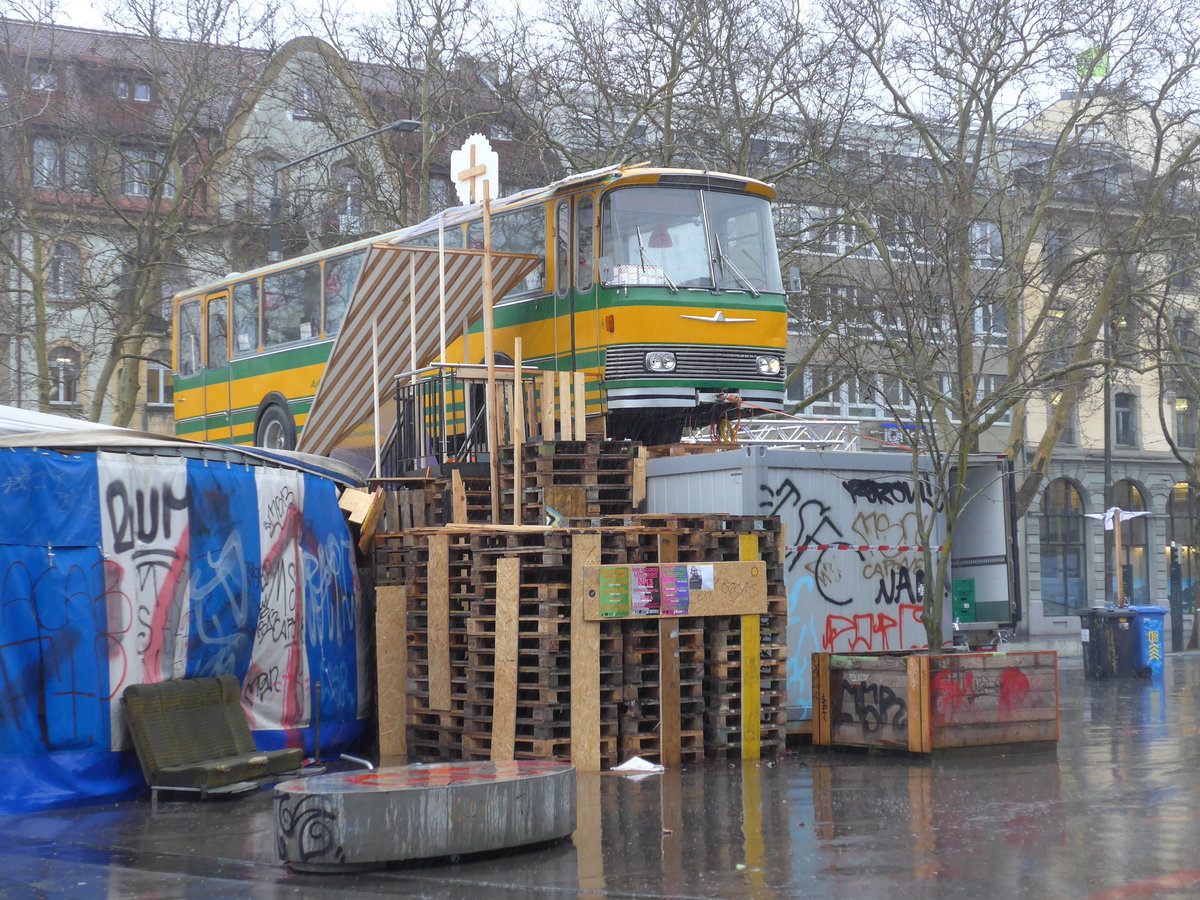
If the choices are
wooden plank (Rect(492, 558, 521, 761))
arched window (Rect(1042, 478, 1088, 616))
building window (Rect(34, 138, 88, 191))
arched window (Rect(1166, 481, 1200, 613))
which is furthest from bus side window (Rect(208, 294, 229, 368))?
arched window (Rect(1166, 481, 1200, 613))

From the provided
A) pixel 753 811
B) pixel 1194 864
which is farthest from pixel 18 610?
pixel 1194 864

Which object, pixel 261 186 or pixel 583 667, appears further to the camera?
pixel 261 186

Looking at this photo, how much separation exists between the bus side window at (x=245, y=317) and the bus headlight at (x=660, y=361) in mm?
8832

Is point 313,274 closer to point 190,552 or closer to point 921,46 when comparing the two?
point 190,552

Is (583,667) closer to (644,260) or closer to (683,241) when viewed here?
(644,260)

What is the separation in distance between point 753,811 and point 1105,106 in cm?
2480

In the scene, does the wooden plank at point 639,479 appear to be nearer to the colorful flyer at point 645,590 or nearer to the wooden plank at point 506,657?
the colorful flyer at point 645,590

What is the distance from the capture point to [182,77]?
2969 cm

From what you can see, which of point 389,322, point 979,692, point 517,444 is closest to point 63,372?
point 389,322

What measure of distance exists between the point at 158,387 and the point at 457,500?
30.8 meters

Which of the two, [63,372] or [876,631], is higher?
Answer: [63,372]

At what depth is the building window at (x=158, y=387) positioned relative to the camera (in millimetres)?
43375

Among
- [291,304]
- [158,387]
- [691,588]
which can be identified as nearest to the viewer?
[691,588]

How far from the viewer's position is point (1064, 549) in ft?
172
